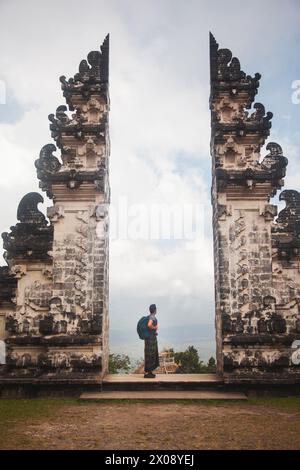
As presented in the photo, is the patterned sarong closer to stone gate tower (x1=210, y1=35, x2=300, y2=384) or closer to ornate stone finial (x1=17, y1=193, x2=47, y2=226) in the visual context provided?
stone gate tower (x1=210, y1=35, x2=300, y2=384)

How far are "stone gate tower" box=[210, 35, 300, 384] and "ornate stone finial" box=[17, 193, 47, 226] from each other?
458 centimetres

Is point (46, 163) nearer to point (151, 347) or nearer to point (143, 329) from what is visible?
point (143, 329)

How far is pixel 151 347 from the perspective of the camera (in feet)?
35.2

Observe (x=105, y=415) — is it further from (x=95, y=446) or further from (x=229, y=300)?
(x=229, y=300)

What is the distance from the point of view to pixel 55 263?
1052 cm

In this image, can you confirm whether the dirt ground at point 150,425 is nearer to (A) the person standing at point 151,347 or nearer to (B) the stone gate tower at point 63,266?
(B) the stone gate tower at point 63,266

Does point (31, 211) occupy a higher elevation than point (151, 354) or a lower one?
higher

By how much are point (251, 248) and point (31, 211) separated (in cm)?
572

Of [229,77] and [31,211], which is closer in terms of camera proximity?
[31,211]

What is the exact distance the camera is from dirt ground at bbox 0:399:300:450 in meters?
5.53

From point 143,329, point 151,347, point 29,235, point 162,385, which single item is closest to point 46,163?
point 29,235

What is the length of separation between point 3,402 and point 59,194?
200 inches

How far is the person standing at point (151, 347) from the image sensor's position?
10.5 meters
